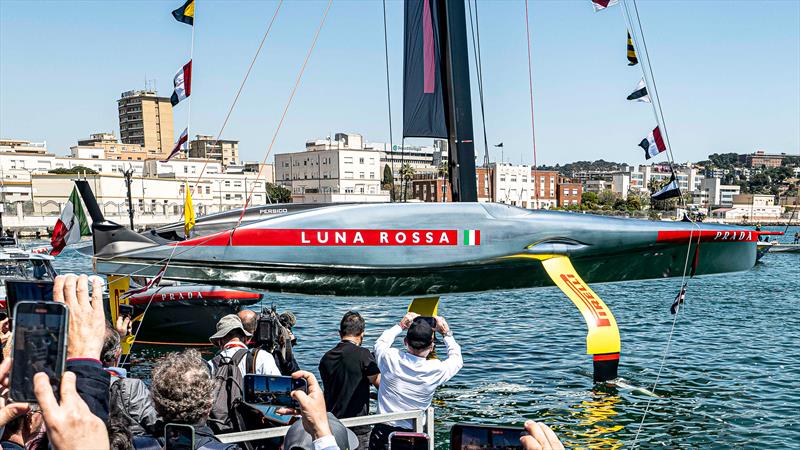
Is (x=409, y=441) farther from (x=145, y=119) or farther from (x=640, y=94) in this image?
(x=145, y=119)

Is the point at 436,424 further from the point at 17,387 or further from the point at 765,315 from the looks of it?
the point at 765,315

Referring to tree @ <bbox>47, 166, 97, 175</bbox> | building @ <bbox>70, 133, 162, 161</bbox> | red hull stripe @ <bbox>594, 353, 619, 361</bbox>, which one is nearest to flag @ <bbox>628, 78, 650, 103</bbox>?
red hull stripe @ <bbox>594, 353, 619, 361</bbox>

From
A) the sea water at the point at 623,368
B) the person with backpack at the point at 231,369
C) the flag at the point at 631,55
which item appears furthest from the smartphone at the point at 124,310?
the flag at the point at 631,55

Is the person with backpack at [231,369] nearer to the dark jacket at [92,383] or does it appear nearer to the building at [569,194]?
the dark jacket at [92,383]

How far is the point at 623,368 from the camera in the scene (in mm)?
14320

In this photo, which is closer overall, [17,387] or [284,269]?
[17,387]

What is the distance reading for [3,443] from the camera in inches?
124

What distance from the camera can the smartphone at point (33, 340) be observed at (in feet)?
8.05

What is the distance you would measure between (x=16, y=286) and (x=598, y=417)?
30.4 ft

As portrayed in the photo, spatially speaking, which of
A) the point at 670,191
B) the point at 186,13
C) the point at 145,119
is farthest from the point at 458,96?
the point at 145,119

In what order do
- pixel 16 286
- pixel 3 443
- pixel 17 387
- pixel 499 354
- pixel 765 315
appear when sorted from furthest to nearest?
pixel 765 315, pixel 499 354, pixel 16 286, pixel 3 443, pixel 17 387

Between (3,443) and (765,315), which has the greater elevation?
(3,443)

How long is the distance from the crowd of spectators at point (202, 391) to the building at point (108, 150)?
143059 mm

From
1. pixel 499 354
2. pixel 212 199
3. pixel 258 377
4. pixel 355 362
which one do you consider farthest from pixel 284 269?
pixel 212 199
